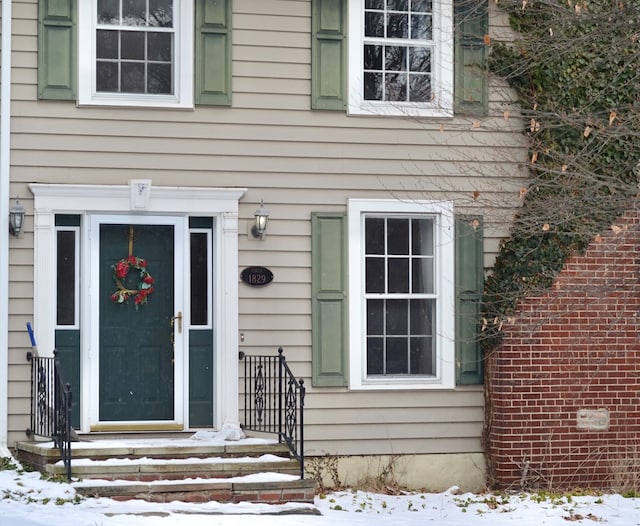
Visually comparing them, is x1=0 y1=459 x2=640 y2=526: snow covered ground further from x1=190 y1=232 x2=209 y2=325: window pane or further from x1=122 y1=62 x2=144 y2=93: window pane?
x1=122 y1=62 x2=144 y2=93: window pane

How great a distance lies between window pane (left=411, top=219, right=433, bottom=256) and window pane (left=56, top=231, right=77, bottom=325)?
11.0ft

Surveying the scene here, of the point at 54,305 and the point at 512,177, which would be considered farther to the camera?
the point at 512,177

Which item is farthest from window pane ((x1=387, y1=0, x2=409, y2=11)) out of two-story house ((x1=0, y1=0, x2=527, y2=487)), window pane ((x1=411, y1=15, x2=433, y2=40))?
window pane ((x1=411, y1=15, x2=433, y2=40))

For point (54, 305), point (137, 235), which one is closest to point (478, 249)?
point (137, 235)

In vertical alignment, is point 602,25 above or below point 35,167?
above

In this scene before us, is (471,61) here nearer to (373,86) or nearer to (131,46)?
(373,86)

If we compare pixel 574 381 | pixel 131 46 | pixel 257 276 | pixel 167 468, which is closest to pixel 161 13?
pixel 131 46

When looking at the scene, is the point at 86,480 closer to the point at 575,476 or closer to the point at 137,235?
the point at 137,235

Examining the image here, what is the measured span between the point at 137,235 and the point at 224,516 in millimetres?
3171

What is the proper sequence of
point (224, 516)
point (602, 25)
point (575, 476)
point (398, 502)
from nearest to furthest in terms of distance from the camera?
point (224, 516) < point (602, 25) < point (398, 502) < point (575, 476)

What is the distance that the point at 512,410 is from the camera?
11859 millimetres

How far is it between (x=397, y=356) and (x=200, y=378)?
199cm

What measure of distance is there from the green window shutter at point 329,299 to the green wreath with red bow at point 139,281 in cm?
160

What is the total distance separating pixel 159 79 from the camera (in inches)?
459
